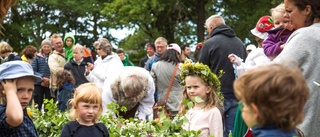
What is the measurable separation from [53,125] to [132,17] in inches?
808

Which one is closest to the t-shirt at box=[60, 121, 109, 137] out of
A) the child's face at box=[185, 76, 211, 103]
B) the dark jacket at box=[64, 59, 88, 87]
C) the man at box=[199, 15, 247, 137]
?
the child's face at box=[185, 76, 211, 103]

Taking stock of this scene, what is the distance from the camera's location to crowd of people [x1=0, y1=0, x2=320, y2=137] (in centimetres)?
261

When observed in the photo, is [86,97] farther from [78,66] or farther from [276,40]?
[78,66]

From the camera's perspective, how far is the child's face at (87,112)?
5.57 metres

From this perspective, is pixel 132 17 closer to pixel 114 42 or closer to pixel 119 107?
pixel 114 42

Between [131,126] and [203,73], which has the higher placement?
[203,73]

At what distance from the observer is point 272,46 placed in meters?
4.62

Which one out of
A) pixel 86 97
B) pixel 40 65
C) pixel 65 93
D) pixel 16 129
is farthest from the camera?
pixel 40 65

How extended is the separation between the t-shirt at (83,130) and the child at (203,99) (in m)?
0.90

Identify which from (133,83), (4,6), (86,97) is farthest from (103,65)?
(4,6)

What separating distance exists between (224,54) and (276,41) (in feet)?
12.2

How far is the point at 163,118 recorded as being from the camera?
592cm

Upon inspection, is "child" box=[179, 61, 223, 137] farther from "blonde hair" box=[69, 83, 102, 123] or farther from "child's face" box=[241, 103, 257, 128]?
Result: "child's face" box=[241, 103, 257, 128]

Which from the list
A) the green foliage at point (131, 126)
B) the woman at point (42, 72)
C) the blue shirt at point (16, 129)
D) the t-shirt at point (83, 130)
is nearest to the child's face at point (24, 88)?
the blue shirt at point (16, 129)
